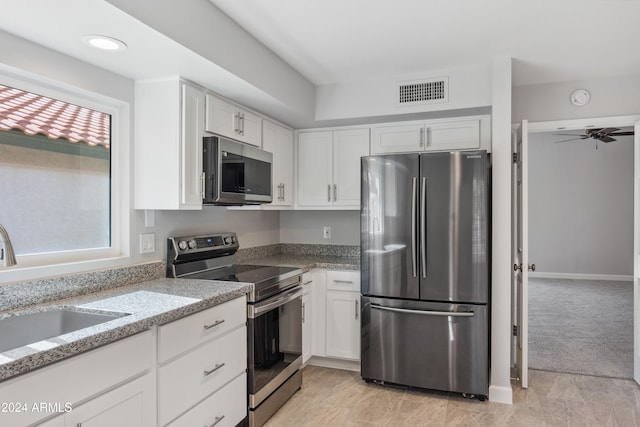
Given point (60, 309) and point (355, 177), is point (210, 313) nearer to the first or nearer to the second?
point (60, 309)

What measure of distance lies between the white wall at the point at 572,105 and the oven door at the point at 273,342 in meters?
2.35

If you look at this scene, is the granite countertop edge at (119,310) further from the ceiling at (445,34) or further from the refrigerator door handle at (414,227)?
the ceiling at (445,34)

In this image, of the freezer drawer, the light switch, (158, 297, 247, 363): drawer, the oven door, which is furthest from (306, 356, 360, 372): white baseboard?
the light switch

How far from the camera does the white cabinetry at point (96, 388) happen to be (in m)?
1.22

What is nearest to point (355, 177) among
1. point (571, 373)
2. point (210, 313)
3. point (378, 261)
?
point (378, 261)

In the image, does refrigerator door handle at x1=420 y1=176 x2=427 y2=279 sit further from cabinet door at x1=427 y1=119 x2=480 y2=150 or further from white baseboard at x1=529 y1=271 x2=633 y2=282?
white baseboard at x1=529 y1=271 x2=633 y2=282

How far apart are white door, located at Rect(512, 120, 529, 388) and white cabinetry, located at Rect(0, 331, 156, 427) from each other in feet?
8.40

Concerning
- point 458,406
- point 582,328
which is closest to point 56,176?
point 458,406

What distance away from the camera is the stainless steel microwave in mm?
2477

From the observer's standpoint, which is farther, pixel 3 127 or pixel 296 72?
pixel 296 72

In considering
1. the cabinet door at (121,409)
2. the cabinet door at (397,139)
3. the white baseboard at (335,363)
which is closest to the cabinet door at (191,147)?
the cabinet door at (121,409)

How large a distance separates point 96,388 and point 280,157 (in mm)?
2350

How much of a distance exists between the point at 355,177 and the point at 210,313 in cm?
191

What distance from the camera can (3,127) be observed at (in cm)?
185
